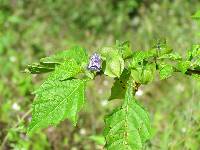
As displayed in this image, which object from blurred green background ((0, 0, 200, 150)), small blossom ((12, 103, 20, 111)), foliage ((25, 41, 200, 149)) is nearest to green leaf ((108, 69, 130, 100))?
foliage ((25, 41, 200, 149))

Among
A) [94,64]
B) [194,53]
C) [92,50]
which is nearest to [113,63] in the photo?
[94,64]

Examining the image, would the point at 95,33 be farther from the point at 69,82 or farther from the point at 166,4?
the point at 69,82

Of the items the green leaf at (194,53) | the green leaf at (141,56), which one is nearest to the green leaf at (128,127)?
the green leaf at (141,56)

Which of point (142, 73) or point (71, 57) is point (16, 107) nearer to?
point (71, 57)

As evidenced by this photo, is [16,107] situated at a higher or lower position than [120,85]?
lower

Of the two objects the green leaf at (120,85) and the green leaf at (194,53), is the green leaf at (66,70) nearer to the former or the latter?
the green leaf at (120,85)

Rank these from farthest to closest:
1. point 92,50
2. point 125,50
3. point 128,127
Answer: point 92,50, point 125,50, point 128,127
